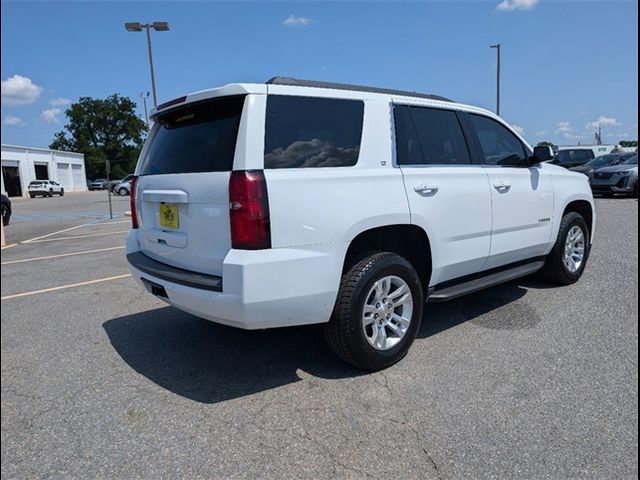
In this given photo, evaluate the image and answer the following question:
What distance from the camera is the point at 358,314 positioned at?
3.00 metres

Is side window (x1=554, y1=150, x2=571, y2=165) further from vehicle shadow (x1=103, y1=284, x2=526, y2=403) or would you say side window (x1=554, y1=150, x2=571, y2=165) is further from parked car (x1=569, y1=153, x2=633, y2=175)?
vehicle shadow (x1=103, y1=284, x2=526, y2=403)

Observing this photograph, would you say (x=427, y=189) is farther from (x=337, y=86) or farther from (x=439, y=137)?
(x=337, y=86)

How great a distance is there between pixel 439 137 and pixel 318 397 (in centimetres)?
230

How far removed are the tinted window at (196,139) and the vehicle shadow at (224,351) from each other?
1.43m

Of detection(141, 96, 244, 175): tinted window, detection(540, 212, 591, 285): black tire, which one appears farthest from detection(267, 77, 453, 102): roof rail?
detection(540, 212, 591, 285): black tire

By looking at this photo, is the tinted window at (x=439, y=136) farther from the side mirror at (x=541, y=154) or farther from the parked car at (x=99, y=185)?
the parked car at (x=99, y=185)

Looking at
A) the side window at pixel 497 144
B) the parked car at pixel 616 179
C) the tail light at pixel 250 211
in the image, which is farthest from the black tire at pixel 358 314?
the parked car at pixel 616 179

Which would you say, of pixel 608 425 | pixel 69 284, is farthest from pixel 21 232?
pixel 608 425

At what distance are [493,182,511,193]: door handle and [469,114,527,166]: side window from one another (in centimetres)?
23

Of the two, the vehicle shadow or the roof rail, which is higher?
the roof rail

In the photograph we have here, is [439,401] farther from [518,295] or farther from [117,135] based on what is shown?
[117,135]

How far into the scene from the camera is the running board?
3594 mm

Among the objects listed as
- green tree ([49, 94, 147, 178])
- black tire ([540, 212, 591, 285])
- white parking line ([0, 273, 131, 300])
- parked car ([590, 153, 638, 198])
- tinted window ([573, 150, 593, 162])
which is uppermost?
green tree ([49, 94, 147, 178])

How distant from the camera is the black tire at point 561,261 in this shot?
4.91m
